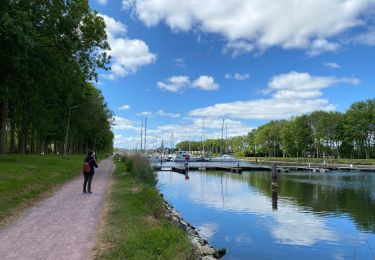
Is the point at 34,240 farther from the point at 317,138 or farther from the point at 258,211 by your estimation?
the point at 317,138

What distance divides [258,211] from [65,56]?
19.5m

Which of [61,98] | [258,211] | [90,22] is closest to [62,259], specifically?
[258,211]

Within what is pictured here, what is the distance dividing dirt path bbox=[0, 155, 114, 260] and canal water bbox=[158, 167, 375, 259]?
5.55 m

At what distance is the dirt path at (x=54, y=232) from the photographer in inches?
363

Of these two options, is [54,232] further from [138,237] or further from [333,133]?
[333,133]

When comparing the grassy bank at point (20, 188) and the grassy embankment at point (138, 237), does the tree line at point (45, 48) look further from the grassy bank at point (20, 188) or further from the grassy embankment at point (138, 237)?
the grassy embankment at point (138, 237)

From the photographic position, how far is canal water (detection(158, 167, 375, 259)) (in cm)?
1675

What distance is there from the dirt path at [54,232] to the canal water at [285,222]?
18.2 ft

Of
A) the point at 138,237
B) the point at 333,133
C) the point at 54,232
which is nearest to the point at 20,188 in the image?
the point at 54,232

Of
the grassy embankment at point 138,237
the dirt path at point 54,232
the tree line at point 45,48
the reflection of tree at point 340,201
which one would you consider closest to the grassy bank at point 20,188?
the dirt path at point 54,232

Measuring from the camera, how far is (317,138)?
116688 mm

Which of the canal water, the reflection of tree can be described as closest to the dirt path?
the canal water

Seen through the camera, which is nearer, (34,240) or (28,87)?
(34,240)

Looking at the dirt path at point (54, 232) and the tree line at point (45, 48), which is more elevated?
the tree line at point (45, 48)
